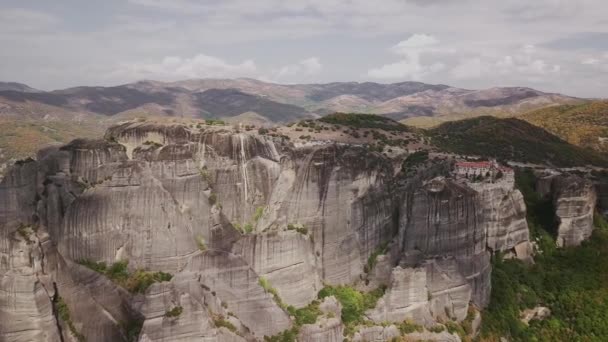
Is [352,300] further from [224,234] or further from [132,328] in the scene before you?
[132,328]

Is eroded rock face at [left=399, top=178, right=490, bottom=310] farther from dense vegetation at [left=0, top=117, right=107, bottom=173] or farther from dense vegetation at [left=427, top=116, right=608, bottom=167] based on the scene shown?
dense vegetation at [left=0, top=117, right=107, bottom=173]

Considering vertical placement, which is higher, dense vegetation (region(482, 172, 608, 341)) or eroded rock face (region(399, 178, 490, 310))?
eroded rock face (region(399, 178, 490, 310))

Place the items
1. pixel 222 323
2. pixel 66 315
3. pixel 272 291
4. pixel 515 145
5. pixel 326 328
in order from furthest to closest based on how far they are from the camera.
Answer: pixel 515 145 → pixel 272 291 → pixel 326 328 → pixel 222 323 → pixel 66 315

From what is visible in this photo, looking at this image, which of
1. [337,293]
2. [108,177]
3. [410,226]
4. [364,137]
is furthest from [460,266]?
[364,137]

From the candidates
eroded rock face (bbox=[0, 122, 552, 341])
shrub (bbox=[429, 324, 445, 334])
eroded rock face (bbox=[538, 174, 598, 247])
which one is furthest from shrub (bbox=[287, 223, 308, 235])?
eroded rock face (bbox=[538, 174, 598, 247])

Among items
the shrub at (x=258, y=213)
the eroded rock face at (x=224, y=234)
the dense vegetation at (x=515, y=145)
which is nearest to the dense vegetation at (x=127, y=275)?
the eroded rock face at (x=224, y=234)

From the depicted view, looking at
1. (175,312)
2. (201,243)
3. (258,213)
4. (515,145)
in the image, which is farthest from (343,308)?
(515,145)

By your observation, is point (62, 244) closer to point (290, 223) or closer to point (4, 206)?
point (4, 206)

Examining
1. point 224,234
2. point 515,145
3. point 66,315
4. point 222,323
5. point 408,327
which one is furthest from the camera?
point 515,145
